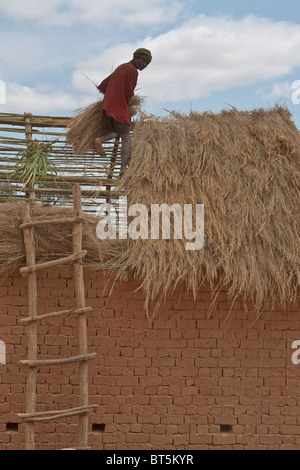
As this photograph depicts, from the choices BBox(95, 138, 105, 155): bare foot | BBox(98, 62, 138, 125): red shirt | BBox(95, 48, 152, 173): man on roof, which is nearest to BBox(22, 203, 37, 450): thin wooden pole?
BBox(95, 138, 105, 155): bare foot

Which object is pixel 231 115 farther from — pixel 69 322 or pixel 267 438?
pixel 267 438

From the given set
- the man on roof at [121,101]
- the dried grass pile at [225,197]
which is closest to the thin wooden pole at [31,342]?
the dried grass pile at [225,197]

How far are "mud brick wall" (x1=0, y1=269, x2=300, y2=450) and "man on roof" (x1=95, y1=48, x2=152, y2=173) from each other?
5.40 feet

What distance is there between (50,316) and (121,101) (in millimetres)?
2784

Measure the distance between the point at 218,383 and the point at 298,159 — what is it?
277 cm

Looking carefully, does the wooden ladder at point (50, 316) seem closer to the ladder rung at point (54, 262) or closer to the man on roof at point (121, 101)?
the ladder rung at point (54, 262)

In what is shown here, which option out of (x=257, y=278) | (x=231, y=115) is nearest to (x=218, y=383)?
(x=257, y=278)

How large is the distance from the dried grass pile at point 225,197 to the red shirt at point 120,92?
27 cm

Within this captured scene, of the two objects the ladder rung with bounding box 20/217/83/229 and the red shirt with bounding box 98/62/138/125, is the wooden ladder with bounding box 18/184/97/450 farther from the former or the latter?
the red shirt with bounding box 98/62/138/125

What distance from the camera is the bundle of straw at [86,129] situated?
6.20m

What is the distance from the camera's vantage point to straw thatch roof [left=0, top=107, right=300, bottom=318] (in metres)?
5.20

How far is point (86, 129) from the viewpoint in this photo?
6254mm

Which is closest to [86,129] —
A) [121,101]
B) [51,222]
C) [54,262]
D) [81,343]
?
[121,101]
